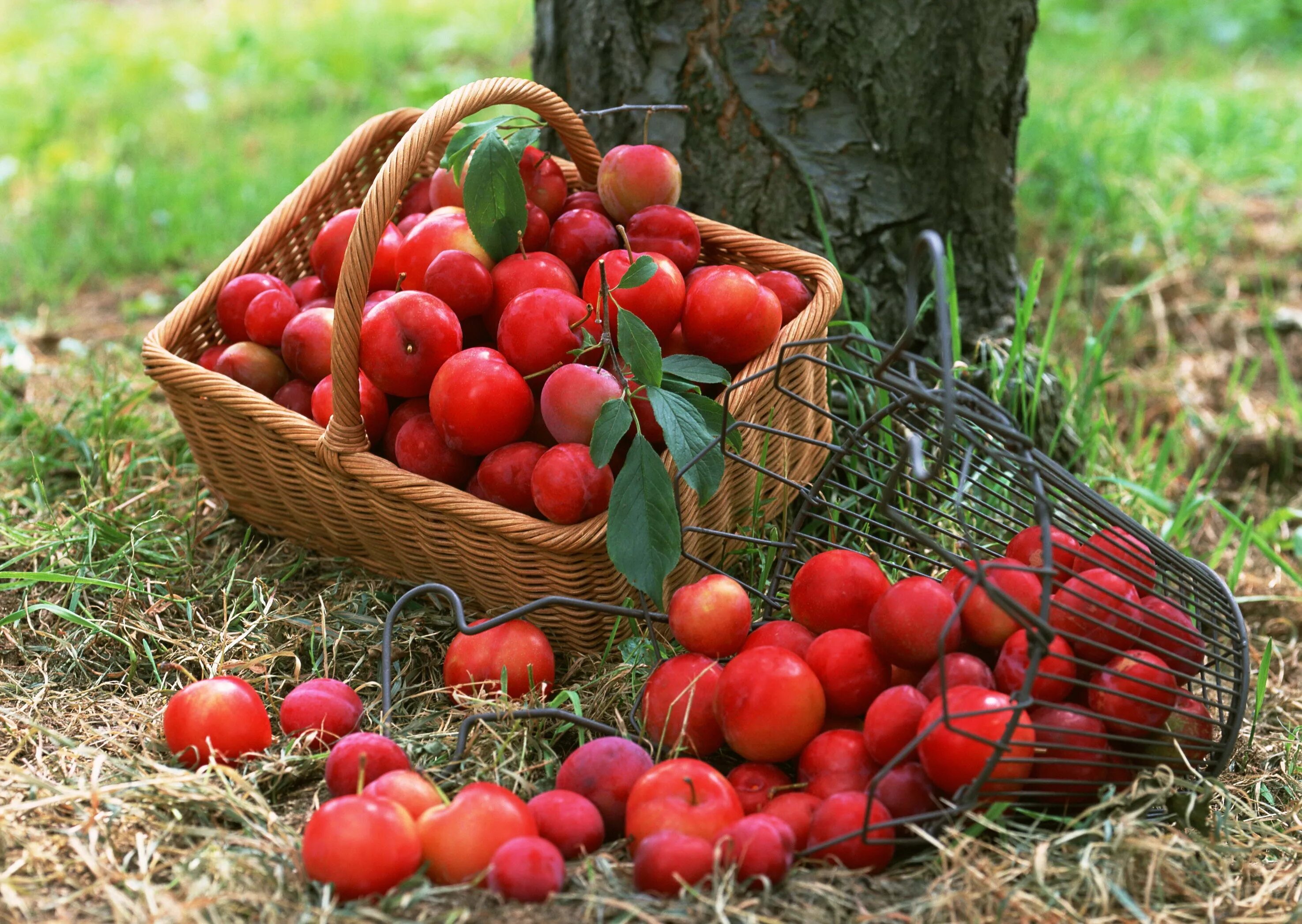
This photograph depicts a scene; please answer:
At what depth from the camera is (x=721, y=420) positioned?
5.60 feet

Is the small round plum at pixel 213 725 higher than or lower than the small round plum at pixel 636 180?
lower

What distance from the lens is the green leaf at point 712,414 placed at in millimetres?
1705

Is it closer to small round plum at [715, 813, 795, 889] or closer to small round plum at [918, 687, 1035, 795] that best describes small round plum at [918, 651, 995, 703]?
small round plum at [918, 687, 1035, 795]

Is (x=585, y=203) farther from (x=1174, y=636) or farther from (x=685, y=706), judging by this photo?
(x=1174, y=636)

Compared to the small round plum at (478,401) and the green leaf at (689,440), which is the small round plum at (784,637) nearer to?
the green leaf at (689,440)

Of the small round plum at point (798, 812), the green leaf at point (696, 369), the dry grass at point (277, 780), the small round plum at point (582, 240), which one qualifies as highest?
the small round plum at point (582, 240)

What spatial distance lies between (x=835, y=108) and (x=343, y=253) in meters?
1.04

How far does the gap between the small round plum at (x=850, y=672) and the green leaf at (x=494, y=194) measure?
2.87 feet

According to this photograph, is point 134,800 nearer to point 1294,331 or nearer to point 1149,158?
point 1294,331

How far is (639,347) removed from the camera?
5.35 ft

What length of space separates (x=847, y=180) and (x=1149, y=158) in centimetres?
200

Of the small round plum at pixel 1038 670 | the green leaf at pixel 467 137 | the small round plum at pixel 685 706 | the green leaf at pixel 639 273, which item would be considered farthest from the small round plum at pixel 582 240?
the small round plum at pixel 1038 670

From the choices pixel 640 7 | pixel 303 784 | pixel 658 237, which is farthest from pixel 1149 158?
pixel 303 784

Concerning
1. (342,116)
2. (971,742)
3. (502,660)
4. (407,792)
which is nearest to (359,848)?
(407,792)
